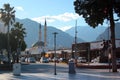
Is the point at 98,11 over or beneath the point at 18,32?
beneath

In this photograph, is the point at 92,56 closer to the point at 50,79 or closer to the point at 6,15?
the point at 6,15

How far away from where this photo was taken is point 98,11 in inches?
1705

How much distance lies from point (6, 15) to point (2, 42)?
36.7 ft

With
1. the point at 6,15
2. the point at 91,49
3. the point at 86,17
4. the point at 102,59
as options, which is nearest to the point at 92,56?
the point at 91,49

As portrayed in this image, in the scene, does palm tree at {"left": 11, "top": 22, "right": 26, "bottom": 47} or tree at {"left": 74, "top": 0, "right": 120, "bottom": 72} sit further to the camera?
palm tree at {"left": 11, "top": 22, "right": 26, "bottom": 47}

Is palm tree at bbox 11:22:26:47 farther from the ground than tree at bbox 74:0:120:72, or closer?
farther from the ground

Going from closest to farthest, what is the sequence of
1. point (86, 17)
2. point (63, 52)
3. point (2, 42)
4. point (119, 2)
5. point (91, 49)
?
point (119, 2) < point (86, 17) < point (2, 42) < point (91, 49) < point (63, 52)

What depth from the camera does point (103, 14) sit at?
43.5 meters

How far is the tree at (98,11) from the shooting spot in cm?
4231

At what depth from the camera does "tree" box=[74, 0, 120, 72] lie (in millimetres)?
42312

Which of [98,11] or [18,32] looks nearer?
[98,11]

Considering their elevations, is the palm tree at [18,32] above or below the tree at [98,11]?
above

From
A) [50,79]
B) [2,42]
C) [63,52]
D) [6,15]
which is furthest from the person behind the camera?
[63,52]

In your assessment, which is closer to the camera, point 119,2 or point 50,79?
point 50,79
